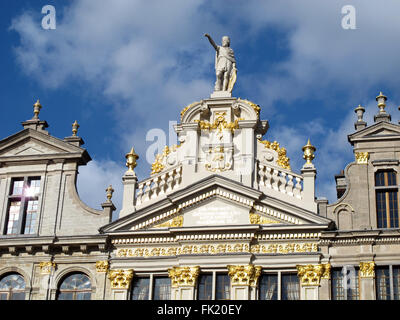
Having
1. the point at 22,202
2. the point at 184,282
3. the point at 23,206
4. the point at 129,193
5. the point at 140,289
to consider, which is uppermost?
the point at 129,193

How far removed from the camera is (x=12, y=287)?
31.5 m

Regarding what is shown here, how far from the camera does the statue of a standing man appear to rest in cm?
3341

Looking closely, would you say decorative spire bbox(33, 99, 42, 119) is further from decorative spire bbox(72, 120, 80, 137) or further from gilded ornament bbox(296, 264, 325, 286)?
gilded ornament bbox(296, 264, 325, 286)

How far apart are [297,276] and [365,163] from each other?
4480mm

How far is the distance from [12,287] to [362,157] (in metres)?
12.4

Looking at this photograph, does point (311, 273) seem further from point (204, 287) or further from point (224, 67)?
point (224, 67)

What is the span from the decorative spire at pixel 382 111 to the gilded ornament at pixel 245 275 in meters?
6.65

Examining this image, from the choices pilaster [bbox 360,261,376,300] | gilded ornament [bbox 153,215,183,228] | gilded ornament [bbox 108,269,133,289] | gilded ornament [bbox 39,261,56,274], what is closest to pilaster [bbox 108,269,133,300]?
gilded ornament [bbox 108,269,133,289]

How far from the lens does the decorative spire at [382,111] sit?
104 ft

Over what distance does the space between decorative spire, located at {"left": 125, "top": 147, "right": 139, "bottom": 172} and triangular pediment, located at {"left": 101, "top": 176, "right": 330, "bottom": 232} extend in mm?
1998

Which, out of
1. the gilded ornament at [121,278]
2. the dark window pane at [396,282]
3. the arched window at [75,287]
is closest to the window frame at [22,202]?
the arched window at [75,287]

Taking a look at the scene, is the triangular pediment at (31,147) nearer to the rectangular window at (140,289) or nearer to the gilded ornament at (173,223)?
the gilded ornament at (173,223)

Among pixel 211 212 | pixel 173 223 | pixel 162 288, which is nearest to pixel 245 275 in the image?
pixel 211 212

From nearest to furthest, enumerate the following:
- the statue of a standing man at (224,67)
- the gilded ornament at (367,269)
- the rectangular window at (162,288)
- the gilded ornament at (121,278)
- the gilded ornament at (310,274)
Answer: the gilded ornament at (367,269) → the gilded ornament at (310,274) → the rectangular window at (162,288) → the gilded ornament at (121,278) → the statue of a standing man at (224,67)
